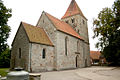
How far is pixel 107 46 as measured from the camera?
26938mm

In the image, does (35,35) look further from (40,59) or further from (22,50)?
(40,59)

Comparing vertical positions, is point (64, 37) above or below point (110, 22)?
below

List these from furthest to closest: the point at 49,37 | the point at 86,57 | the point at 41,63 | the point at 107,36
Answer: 1. the point at 86,57
2. the point at 107,36
3. the point at 49,37
4. the point at 41,63

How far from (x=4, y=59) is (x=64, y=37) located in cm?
2224

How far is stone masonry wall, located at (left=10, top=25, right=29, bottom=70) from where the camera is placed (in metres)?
17.1

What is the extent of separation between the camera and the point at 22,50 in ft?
59.2

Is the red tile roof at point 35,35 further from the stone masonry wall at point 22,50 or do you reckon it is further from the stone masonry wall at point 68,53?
the stone masonry wall at point 68,53

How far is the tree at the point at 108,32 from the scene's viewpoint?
22.4 meters

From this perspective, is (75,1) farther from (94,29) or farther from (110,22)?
(110,22)

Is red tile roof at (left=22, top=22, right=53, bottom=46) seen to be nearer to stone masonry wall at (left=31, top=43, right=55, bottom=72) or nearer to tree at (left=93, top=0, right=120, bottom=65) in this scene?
stone masonry wall at (left=31, top=43, right=55, bottom=72)

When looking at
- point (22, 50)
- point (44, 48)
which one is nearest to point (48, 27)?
point (44, 48)

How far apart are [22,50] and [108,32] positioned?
17.0 meters

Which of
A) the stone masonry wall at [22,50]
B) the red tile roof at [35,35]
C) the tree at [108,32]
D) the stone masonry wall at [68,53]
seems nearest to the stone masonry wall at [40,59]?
the red tile roof at [35,35]

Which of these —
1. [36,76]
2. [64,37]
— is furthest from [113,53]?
[36,76]
